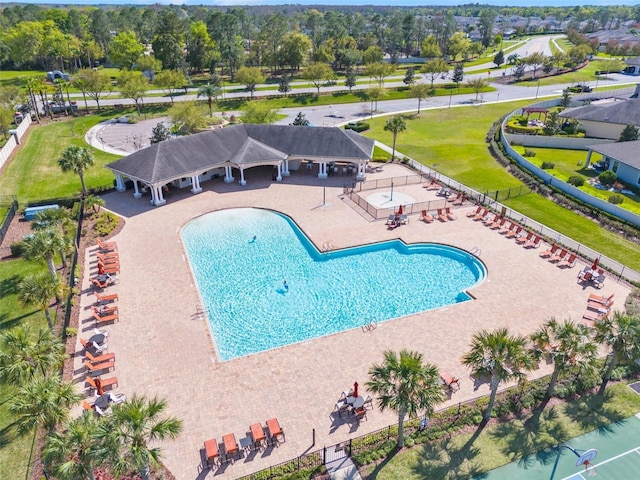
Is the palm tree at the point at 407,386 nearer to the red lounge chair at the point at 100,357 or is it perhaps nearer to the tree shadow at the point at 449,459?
the tree shadow at the point at 449,459

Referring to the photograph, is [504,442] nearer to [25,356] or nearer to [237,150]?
[25,356]

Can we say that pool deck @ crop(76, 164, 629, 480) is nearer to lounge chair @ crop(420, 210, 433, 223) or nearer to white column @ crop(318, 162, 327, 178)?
lounge chair @ crop(420, 210, 433, 223)

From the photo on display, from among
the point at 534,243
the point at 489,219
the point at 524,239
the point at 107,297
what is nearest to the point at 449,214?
the point at 489,219

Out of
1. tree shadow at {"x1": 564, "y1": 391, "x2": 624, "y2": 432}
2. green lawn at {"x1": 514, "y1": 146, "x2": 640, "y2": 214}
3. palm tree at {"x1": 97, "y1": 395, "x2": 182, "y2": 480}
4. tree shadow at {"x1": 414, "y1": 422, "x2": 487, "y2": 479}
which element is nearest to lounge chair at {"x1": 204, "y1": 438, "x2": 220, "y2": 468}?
palm tree at {"x1": 97, "y1": 395, "x2": 182, "y2": 480}

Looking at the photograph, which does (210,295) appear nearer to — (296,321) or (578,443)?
(296,321)

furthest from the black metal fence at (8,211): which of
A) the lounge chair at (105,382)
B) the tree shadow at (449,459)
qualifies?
the tree shadow at (449,459)
